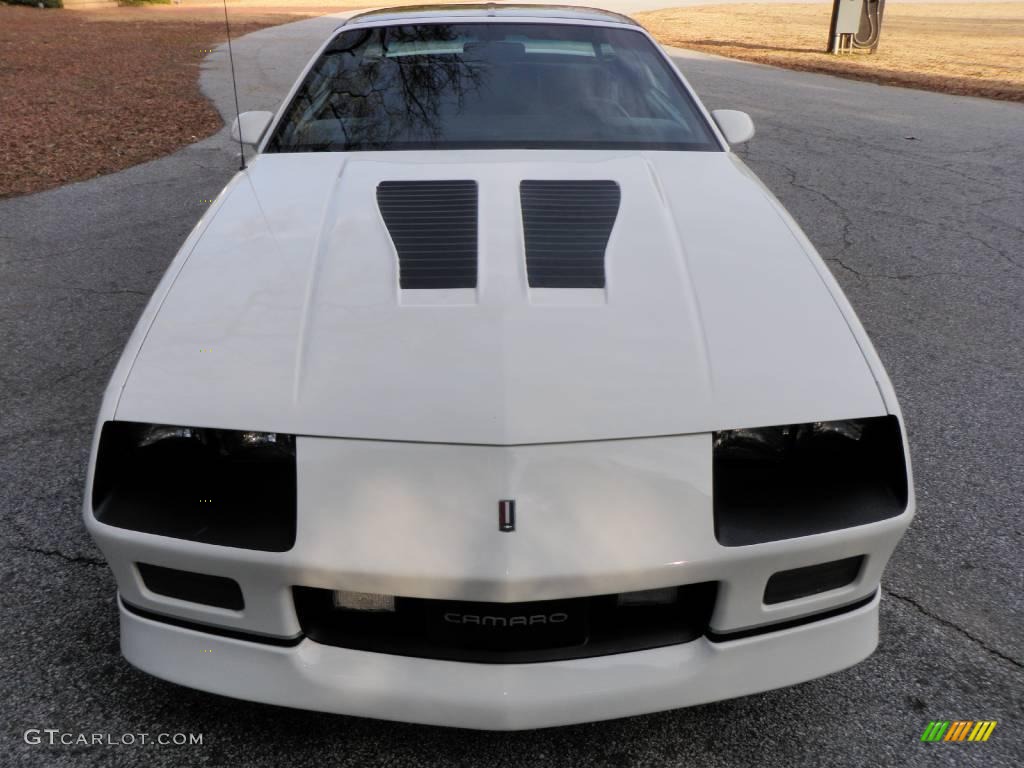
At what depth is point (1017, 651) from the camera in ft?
7.12

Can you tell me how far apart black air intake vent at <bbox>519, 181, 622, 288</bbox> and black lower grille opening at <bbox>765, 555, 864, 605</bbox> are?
2.45 ft

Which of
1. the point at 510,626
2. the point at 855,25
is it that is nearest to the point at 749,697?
the point at 510,626

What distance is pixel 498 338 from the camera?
182cm

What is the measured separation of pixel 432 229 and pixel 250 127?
1244 millimetres

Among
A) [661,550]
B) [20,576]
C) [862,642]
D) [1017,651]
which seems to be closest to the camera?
[661,550]

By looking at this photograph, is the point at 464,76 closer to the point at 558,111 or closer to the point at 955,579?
the point at 558,111

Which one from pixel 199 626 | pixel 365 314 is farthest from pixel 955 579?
pixel 199 626

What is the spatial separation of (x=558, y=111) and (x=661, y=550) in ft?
6.02

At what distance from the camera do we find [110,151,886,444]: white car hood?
1691mm

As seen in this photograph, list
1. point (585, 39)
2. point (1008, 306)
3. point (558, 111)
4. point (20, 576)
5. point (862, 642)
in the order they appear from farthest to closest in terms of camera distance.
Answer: point (1008, 306)
point (585, 39)
point (558, 111)
point (20, 576)
point (862, 642)

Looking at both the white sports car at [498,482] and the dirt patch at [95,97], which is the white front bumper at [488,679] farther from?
the dirt patch at [95,97]

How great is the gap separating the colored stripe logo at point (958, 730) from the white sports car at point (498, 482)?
0.27 metres

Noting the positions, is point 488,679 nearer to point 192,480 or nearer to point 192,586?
point 192,586
